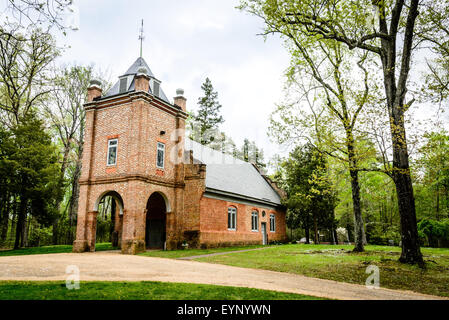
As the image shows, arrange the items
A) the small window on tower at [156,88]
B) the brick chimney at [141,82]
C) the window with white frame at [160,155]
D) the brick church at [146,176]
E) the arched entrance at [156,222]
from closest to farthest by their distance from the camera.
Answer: the brick church at [146,176], the brick chimney at [141,82], the window with white frame at [160,155], the small window on tower at [156,88], the arched entrance at [156,222]

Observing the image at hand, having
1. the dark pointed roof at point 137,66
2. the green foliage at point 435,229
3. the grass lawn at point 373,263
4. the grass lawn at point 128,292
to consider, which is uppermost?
the dark pointed roof at point 137,66

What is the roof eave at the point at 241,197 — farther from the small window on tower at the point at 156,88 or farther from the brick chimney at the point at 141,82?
the brick chimney at the point at 141,82

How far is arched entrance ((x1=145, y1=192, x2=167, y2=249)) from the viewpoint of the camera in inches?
891

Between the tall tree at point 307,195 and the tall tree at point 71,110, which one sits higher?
the tall tree at point 71,110

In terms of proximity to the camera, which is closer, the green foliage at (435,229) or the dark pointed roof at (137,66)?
the dark pointed roof at (137,66)

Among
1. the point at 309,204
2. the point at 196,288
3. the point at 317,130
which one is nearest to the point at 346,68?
the point at 317,130

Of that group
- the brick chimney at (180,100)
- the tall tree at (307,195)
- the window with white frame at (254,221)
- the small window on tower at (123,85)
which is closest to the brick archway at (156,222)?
the brick chimney at (180,100)

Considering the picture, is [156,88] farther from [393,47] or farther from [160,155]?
[393,47]

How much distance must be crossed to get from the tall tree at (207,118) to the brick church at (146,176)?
22.6 metres

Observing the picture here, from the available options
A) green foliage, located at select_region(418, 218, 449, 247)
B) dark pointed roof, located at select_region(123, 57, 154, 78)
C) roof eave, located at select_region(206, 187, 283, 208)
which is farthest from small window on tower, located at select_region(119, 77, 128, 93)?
green foliage, located at select_region(418, 218, 449, 247)

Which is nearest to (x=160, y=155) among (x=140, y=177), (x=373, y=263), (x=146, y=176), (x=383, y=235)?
(x=146, y=176)

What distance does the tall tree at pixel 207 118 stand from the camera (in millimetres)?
46625

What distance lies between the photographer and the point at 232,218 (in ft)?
78.4

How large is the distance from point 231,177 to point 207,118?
22515 mm
